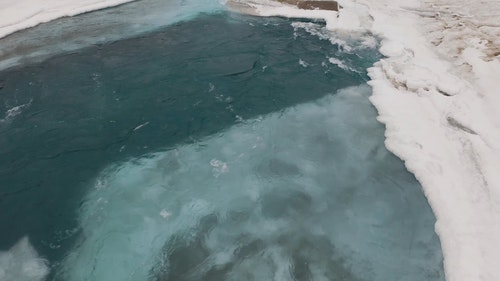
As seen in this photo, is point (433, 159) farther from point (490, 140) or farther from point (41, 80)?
point (41, 80)

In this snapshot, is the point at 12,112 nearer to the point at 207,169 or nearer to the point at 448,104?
the point at 207,169

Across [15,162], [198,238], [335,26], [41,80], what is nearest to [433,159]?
[198,238]

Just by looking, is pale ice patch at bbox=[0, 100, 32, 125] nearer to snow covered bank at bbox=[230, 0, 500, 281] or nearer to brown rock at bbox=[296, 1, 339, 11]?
snow covered bank at bbox=[230, 0, 500, 281]

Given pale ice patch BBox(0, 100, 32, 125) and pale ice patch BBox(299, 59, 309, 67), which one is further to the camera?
pale ice patch BBox(299, 59, 309, 67)

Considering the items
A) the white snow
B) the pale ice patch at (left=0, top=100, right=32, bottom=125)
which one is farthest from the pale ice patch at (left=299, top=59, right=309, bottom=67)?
the pale ice patch at (left=0, top=100, right=32, bottom=125)

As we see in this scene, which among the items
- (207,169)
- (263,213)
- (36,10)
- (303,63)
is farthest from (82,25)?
(263,213)
